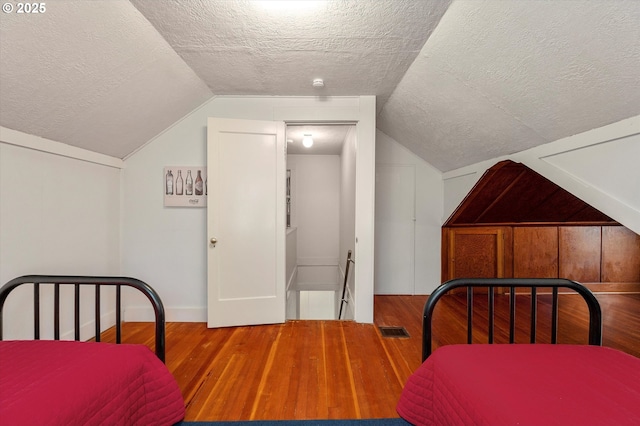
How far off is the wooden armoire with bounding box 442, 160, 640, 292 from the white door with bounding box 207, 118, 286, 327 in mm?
2312

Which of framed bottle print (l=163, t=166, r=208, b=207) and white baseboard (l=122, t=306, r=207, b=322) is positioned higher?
framed bottle print (l=163, t=166, r=208, b=207)

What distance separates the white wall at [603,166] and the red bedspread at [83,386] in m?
2.69

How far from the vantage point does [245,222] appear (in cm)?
263

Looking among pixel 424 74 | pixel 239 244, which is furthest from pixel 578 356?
pixel 239 244

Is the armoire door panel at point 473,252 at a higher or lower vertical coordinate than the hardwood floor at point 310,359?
higher

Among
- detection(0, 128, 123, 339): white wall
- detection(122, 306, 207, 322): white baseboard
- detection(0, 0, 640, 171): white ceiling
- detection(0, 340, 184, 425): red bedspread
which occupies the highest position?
detection(0, 0, 640, 171): white ceiling

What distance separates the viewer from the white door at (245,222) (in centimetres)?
258

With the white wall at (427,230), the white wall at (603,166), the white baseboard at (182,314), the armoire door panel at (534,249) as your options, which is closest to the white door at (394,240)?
the white wall at (427,230)

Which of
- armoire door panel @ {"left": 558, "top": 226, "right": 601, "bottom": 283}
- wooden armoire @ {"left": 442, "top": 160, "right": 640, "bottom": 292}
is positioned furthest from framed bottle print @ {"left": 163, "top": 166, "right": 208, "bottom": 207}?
armoire door panel @ {"left": 558, "top": 226, "right": 601, "bottom": 283}

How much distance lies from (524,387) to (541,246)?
3.62 metres

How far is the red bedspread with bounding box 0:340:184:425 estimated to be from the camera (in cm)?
82

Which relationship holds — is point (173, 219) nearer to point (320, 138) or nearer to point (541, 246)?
point (320, 138)

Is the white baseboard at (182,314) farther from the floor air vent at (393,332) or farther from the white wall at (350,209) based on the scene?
the floor air vent at (393,332)

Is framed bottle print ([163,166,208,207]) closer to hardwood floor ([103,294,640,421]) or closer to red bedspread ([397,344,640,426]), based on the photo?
hardwood floor ([103,294,640,421])
